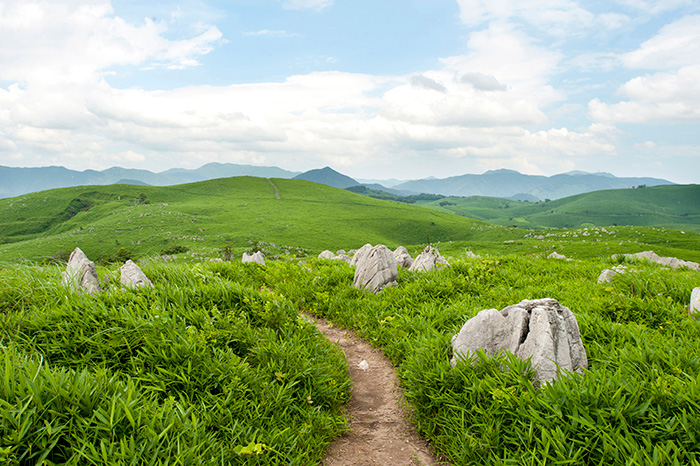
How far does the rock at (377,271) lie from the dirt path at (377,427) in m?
3.13

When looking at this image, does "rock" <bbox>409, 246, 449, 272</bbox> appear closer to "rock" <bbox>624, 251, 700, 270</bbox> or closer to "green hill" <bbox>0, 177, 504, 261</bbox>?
"rock" <bbox>624, 251, 700, 270</bbox>

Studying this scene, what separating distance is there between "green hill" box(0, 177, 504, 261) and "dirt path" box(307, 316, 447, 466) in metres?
70.5

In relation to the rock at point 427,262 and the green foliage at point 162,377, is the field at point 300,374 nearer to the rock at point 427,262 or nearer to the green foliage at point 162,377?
the green foliage at point 162,377

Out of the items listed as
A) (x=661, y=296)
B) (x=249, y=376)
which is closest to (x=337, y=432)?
(x=249, y=376)

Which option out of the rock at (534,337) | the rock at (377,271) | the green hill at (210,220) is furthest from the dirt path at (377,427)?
the green hill at (210,220)

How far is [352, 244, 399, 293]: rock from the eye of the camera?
1015cm

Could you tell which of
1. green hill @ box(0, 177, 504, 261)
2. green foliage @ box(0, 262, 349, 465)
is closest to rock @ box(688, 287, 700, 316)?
green foliage @ box(0, 262, 349, 465)

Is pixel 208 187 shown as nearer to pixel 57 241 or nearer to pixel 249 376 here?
pixel 57 241

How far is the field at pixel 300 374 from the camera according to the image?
3.55m

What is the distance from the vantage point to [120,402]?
3771 millimetres

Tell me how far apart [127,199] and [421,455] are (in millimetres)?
160701

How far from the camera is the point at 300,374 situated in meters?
5.46

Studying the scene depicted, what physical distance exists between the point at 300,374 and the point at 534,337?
364 centimetres

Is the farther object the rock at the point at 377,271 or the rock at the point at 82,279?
the rock at the point at 377,271
